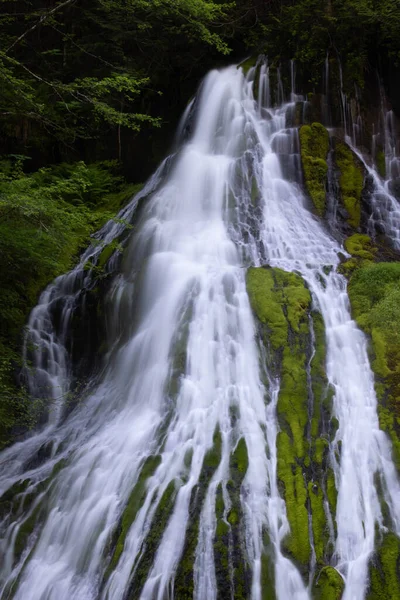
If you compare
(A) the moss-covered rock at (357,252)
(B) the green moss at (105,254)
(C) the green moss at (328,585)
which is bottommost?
(C) the green moss at (328,585)

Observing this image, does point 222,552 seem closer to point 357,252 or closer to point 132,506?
point 132,506

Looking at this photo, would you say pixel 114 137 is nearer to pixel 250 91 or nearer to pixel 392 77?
pixel 250 91

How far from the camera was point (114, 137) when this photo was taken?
16875mm

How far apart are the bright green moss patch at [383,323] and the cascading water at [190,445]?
18 cm

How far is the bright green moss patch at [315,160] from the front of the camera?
450 inches

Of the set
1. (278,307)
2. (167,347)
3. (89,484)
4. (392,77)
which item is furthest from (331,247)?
(392,77)

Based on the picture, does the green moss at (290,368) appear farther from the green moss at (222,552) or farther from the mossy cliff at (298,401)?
the green moss at (222,552)

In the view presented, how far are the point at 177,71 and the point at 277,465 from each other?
1434 centimetres

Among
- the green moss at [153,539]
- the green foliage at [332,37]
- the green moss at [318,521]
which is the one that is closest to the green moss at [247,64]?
the green foliage at [332,37]

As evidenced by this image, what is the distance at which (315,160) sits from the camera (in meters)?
11.9

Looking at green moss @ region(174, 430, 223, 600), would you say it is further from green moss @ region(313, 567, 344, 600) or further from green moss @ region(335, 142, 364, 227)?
green moss @ region(335, 142, 364, 227)

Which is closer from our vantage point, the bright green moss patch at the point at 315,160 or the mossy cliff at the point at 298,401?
the mossy cliff at the point at 298,401

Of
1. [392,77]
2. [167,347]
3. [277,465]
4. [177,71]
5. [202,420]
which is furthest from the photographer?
[177,71]

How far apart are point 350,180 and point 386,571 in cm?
887
